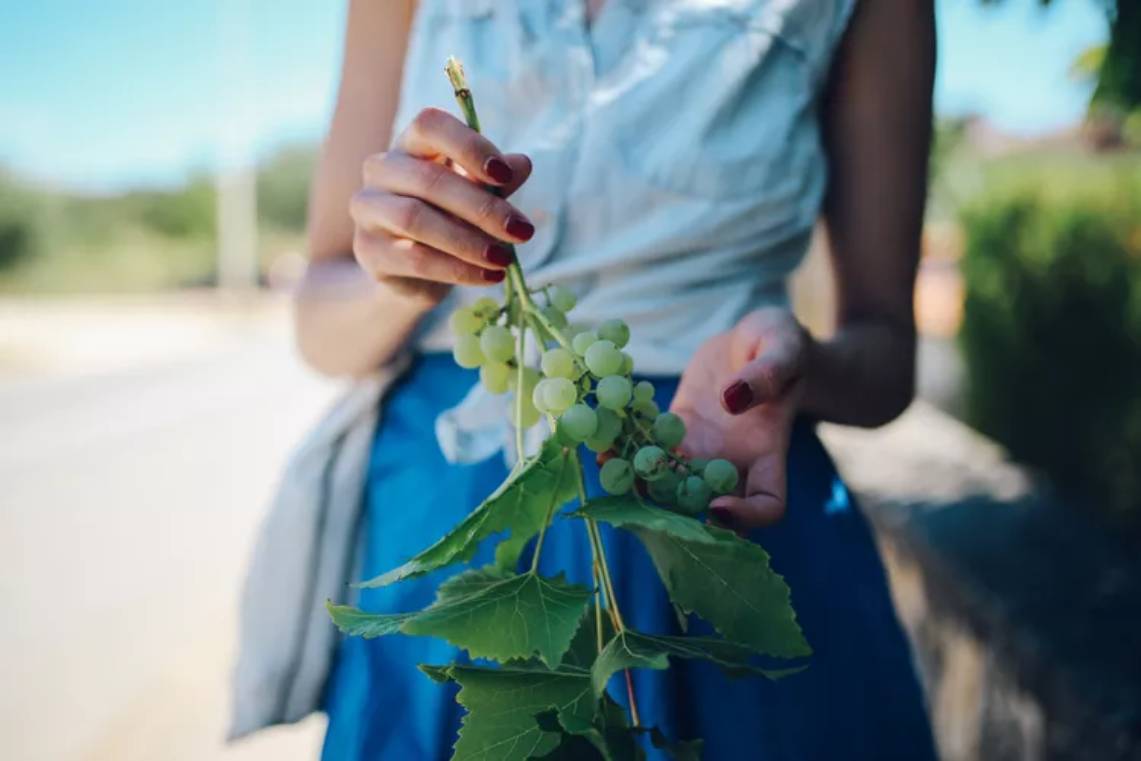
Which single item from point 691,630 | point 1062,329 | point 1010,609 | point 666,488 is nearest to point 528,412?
point 666,488

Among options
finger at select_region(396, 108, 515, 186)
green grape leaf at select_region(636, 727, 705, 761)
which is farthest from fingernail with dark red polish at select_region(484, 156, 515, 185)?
green grape leaf at select_region(636, 727, 705, 761)

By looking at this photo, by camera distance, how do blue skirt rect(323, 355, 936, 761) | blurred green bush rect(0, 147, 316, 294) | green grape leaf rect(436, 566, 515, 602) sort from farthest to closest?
blurred green bush rect(0, 147, 316, 294) < blue skirt rect(323, 355, 936, 761) < green grape leaf rect(436, 566, 515, 602)

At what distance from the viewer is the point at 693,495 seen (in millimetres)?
737

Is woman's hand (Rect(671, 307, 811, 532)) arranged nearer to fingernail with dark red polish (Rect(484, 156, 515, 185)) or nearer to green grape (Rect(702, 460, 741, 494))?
green grape (Rect(702, 460, 741, 494))

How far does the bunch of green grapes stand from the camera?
0.74 metres

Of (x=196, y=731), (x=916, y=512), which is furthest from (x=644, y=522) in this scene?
(x=196, y=731)

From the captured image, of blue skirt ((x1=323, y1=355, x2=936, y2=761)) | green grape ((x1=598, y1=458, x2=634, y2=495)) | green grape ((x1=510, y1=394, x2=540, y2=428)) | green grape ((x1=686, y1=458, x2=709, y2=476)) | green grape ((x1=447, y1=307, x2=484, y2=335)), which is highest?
green grape ((x1=447, y1=307, x2=484, y2=335))

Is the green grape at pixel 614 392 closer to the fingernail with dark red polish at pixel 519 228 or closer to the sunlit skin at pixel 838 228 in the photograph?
the fingernail with dark red polish at pixel 519 228

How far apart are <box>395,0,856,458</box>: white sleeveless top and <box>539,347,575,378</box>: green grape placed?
1.32ft

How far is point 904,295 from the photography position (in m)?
1.33

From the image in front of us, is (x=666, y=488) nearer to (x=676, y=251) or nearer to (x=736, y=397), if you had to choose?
(x=736, y=397)

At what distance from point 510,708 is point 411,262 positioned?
0.41 metres

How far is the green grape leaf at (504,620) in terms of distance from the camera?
0.67 metres

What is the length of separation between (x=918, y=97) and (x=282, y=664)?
116 cm
